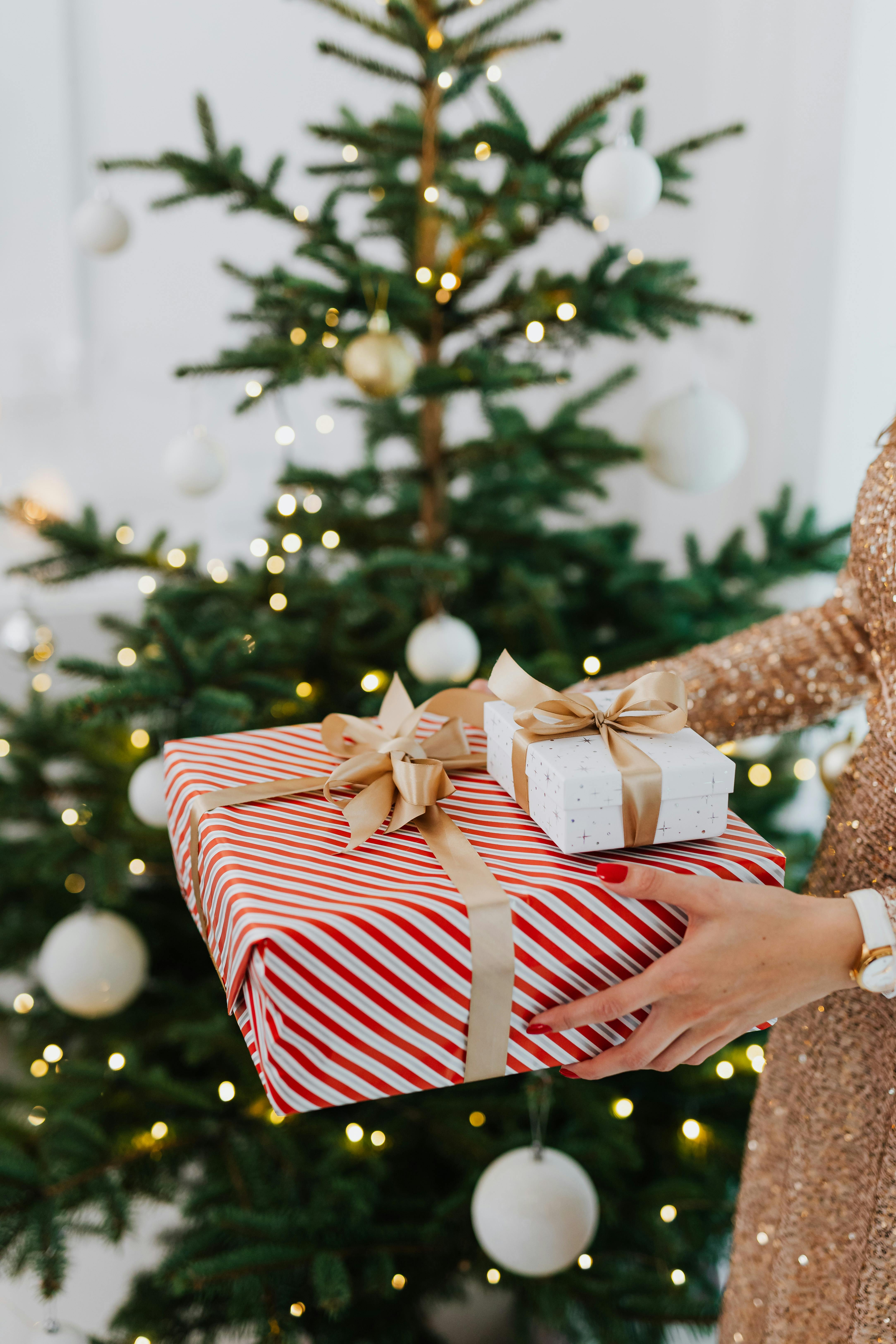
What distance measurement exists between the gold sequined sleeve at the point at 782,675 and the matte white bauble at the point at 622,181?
534 millimetres

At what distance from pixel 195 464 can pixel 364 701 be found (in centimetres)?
43

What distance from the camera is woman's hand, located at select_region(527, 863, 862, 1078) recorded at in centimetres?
59

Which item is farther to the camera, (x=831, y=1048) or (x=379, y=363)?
(x=379, y=363)

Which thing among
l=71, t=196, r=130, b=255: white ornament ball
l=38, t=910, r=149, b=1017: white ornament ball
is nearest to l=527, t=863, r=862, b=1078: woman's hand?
l=38, t=910, r=149, b=1017: white ornament ball

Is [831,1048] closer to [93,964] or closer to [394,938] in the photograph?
[394,938]

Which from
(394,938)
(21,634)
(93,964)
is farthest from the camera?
(21,634)

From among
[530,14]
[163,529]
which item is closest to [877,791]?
[163,529]

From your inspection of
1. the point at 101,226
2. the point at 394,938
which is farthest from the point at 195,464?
the point at 394,938

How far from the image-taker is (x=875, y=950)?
0.64 m

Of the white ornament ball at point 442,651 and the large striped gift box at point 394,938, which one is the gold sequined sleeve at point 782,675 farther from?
the white ornament ball at point 442,651

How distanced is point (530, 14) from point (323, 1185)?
7.33 ft

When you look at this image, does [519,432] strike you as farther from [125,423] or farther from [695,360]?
[125,423]

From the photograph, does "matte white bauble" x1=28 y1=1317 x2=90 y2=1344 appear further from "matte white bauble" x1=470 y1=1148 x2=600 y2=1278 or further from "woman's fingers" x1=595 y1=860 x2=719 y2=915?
"woman's fingers" x1=595 y1=860 x2=719 y2=915

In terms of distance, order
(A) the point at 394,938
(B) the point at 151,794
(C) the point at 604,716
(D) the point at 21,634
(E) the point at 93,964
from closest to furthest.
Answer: (A) the point at 394,938 < (C) the point at 604,716 < (B) the point at 151,794 < (E) the point at 93,964 < (D) the point at 21,634
